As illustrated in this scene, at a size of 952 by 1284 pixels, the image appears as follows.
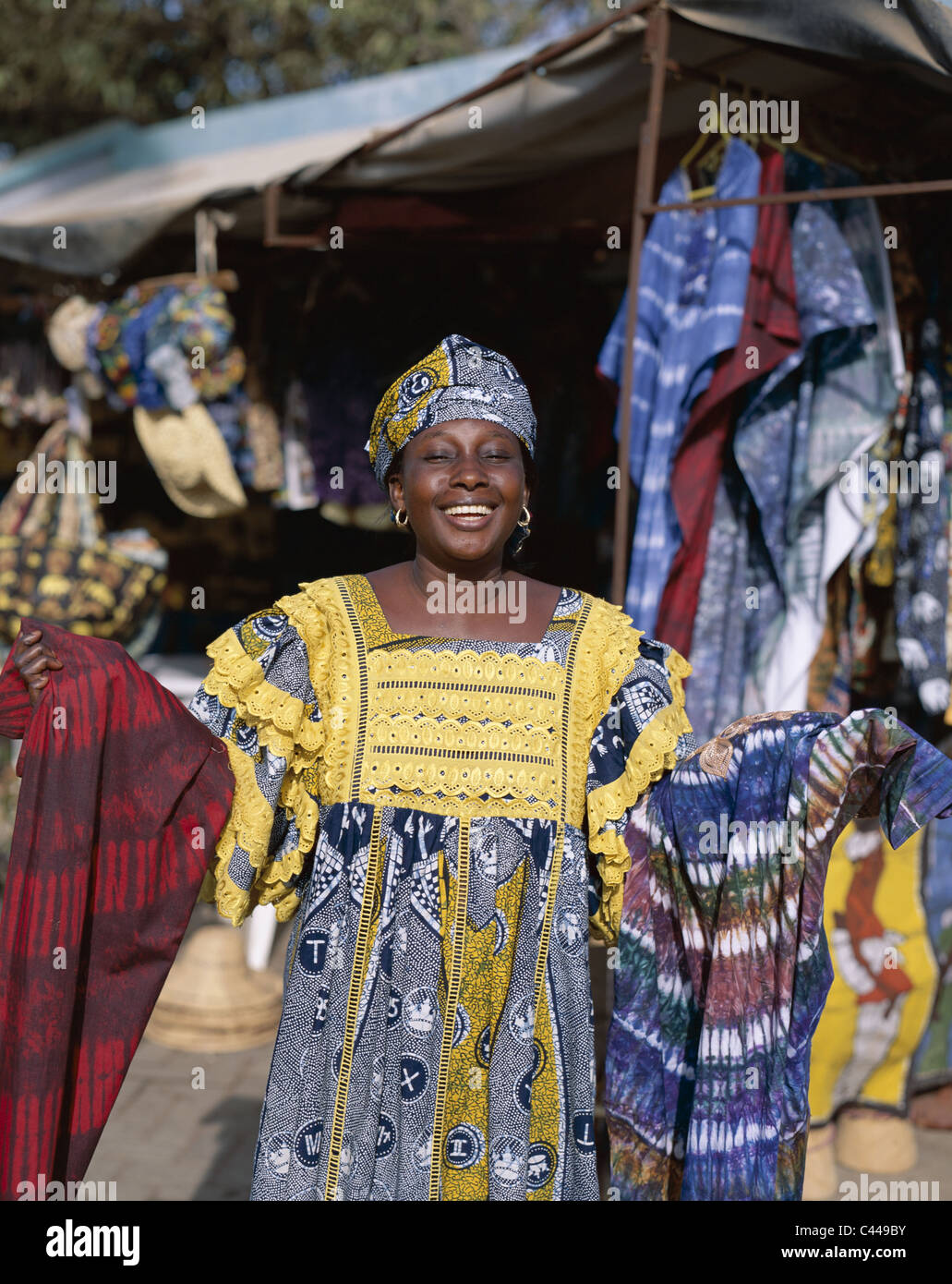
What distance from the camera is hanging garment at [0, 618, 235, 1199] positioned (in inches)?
77.8

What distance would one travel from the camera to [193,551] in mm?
5773

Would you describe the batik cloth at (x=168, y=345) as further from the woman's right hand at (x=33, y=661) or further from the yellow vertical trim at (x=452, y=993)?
the yellow vertical trim at (x=452, y=993)

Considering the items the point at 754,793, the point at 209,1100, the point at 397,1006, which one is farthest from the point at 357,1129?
the point at 209,1100

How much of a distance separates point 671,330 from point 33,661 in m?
2.06

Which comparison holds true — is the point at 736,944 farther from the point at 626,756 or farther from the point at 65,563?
the point at 65,563

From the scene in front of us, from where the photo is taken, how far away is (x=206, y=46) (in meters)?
13.3

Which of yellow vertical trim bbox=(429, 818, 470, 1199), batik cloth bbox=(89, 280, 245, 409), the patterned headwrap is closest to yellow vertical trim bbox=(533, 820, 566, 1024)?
yellow vertical trim bbox=(429, 818, 470, 1199)

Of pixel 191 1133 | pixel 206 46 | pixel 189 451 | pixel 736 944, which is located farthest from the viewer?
pixel 206 46

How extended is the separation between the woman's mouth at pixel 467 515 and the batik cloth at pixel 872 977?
2.08 m

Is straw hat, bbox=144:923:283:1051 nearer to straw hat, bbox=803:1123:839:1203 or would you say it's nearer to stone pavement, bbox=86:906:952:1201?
stone pavement, bbox=86:906:952:1201

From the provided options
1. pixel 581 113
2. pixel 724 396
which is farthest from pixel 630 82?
pixel 724 396

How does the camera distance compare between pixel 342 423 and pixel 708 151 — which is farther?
pixel 342 423

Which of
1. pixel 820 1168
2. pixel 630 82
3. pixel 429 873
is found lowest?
pixel 820 1168
